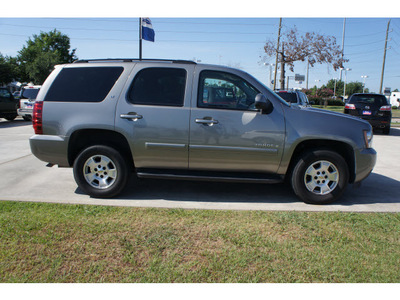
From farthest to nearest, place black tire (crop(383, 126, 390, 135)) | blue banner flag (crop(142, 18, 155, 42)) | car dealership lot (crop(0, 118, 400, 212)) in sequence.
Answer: black tire (crop(383, 126, 390, 135)) < blue banner flag (crop(142, 18, 155, 42)) < car dealership lot (crop(0, 118, 400, 212))

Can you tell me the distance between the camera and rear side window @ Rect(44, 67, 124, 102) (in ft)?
15.1

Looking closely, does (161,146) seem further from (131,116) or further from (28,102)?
(28,102)

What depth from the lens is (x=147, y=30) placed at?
35.9ft

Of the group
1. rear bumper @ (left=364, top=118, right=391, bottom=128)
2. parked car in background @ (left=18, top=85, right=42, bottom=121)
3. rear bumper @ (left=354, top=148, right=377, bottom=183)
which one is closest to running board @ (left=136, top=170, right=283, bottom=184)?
rear bumper @ (left=354, top=148, right=377, bottom=183)

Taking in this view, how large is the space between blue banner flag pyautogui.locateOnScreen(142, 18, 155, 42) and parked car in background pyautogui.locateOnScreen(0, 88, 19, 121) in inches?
377

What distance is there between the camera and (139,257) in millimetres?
3020

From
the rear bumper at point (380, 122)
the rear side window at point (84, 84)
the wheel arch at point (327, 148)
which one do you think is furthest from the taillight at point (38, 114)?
the rear bumper at point (380, 122)

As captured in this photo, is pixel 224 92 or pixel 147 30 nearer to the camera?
pixel 224 92

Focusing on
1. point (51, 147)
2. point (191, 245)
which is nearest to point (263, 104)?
point (191, 245)

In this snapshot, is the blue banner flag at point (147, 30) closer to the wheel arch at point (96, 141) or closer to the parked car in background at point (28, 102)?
the wheel arch at point (96, 141)

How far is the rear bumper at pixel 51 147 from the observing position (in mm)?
4551

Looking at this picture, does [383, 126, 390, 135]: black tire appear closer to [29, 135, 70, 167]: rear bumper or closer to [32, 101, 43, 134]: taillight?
[29, 135, 70, 167]: rear bumper

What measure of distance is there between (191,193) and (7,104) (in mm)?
15287

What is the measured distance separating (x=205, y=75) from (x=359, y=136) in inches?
93.2
